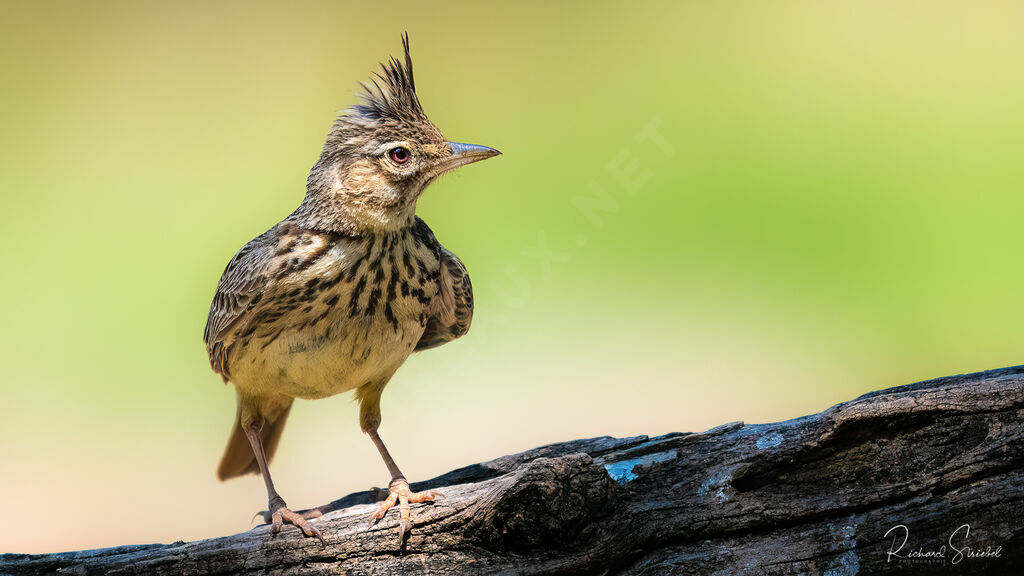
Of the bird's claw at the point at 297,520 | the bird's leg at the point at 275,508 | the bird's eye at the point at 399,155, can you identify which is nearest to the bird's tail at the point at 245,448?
the bird's leg at the point at 275,508

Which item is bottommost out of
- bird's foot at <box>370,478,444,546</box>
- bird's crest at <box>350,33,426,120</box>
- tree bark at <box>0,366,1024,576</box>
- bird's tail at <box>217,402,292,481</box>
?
tree bark at <box>0,366,1024,576</box>

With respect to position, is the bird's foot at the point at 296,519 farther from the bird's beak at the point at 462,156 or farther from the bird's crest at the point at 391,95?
the bird's crest at the point at 391,95

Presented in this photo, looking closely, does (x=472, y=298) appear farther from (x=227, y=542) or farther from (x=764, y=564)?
(x=764, y=564)

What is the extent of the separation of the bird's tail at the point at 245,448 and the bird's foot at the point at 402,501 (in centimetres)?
157

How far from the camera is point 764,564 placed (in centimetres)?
383

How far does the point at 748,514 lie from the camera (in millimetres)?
3959

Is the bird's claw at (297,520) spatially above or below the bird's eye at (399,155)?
below

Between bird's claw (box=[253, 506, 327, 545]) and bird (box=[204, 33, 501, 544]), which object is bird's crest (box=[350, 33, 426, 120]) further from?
bird's claw (box=[253, 506, 327, 545])

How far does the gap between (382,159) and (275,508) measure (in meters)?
2.02

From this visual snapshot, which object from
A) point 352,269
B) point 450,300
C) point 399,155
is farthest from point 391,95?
point 450,300

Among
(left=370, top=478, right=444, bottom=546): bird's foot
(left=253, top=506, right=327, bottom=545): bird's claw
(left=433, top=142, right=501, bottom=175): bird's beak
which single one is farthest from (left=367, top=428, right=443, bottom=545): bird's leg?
(left=433, top=142, right=501, bottom=175): bird's beak

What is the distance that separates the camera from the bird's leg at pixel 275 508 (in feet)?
14.0

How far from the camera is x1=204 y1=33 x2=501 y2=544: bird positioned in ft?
14.7

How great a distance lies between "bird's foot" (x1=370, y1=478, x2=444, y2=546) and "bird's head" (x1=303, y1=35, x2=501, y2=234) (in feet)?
4.41
